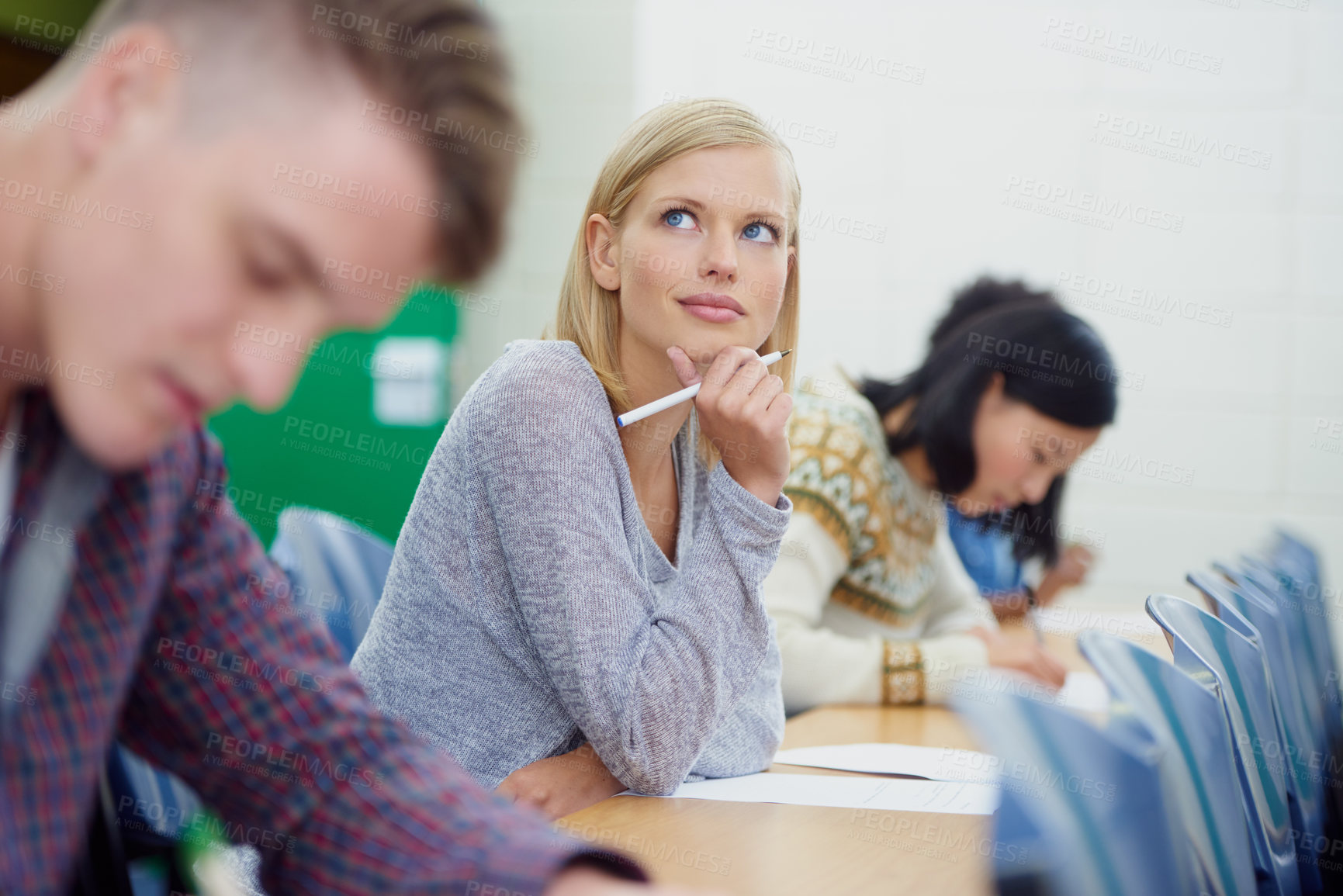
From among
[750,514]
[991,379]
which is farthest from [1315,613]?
[750,514]

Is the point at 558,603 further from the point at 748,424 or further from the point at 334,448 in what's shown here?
the point at 334,448

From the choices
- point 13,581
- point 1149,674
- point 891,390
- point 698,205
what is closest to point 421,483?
point 698,205

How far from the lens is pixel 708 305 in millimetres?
1246

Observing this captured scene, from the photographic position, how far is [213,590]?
2.21 feet

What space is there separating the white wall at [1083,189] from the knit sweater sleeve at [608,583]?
2.63 metres

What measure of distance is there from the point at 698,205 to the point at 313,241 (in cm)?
79

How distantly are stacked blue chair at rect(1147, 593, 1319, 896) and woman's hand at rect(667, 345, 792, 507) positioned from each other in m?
0.42

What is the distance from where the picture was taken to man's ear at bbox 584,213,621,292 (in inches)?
51.4

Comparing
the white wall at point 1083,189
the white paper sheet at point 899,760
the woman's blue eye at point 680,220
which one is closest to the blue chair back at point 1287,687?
the white paper sheet at point 899,760

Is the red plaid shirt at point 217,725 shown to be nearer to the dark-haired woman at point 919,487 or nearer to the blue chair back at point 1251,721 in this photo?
the blue chair back at point 1251,721

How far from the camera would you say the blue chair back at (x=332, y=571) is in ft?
5.04

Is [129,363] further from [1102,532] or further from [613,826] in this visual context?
[1102,532]

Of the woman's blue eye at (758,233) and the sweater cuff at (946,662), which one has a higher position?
the woman's blue eye at (758,233)

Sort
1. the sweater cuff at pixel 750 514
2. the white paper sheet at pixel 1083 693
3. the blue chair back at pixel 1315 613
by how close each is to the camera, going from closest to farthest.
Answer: the sweater cuff at pixel 750 514 → the blue chair back at pixel 1315 613 → the white paper sheet at pixel 1083 693
